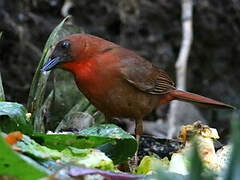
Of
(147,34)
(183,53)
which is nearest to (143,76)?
(183,53)

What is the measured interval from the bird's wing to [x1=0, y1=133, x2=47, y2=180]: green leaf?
2526 millimetres

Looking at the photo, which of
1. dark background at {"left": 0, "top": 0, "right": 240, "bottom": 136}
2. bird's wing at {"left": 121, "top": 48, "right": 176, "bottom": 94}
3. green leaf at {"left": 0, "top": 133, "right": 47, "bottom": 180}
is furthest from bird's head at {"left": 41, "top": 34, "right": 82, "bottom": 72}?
green leaf at {"left": 0, "top": 133, "right": 47, "bottom": 180}

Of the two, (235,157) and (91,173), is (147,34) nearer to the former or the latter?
(91,173)

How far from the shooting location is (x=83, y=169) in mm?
1863

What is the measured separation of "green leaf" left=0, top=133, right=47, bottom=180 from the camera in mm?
1783

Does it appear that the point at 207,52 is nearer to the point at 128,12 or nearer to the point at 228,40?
the point at 228,40

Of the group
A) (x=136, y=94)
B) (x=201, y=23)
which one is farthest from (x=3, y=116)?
(x=201, y=23)

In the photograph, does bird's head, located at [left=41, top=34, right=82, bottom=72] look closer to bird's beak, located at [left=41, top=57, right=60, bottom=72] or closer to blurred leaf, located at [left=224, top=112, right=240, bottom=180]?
bird's beak, located at [left=41, top=57, right=60, bottom=72]

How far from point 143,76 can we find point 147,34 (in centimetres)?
165

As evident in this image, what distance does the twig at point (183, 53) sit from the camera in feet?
18.5

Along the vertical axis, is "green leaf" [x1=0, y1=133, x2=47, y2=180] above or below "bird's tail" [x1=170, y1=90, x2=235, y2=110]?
above

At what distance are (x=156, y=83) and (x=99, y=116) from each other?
2.36 feet

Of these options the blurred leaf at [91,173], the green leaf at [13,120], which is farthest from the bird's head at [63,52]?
the blurred leaf at [91,173]

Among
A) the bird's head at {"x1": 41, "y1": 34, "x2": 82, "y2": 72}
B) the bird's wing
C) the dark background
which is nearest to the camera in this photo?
the bird's head at {"x1": 41, "y1": 34, "x2": 82, "y2": 72}
